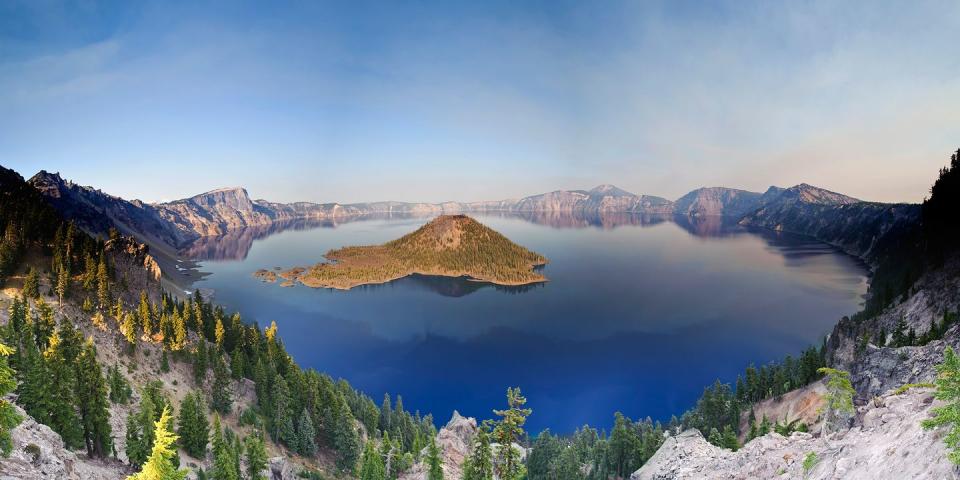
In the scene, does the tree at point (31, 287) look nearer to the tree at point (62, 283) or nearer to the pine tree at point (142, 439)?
the tree at point (62, 283)

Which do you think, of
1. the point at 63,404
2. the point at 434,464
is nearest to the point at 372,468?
the point at 434,464

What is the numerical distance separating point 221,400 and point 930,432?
291 ft

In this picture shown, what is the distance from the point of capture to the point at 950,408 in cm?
1856

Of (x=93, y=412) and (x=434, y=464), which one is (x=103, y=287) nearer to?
(x=93, y=412)

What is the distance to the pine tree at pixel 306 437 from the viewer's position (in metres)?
72.1

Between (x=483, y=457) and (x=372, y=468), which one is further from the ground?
(x=483, y=457)

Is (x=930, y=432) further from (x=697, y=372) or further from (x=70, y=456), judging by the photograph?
(x=697, y=372)

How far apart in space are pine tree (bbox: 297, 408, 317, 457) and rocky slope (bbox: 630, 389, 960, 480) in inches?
2364

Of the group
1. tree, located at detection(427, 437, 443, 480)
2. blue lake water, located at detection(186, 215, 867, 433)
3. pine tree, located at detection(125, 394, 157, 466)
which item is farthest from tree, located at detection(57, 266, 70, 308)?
tree, located at detection(427, 437, 443, 480)

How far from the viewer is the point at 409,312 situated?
18362cm

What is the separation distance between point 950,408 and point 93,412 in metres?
72.3

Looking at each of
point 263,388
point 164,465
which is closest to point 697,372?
point 263,388

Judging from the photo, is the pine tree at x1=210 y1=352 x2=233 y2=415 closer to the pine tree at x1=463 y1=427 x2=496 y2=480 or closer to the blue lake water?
the blue lake water

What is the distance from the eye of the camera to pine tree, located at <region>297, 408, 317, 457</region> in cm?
7212
